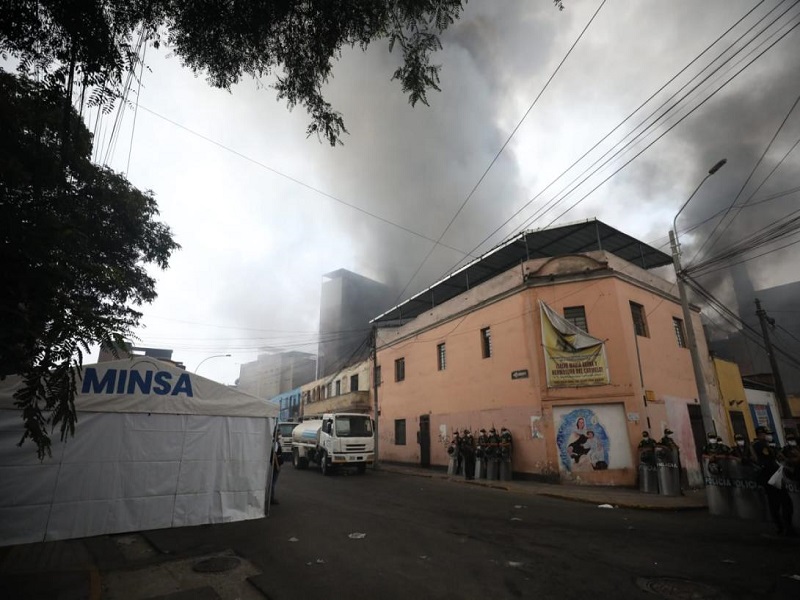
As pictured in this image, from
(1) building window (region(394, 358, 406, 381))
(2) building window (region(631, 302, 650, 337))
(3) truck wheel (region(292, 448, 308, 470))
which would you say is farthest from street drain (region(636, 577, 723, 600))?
(1) building window (region(394, 358, 406, 381))

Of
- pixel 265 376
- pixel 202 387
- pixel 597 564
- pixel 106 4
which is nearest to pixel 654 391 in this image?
pixel 597 564

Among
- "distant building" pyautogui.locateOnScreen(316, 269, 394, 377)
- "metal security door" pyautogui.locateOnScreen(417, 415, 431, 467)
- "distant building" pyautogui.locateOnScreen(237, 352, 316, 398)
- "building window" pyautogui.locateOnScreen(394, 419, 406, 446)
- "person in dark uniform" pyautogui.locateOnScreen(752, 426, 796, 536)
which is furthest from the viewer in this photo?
"distant building" pyautogui.locateOnScreen(237, 352, 316, 398)

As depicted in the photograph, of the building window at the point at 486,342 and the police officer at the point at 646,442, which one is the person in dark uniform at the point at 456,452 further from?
the police officer at the point at 646,442

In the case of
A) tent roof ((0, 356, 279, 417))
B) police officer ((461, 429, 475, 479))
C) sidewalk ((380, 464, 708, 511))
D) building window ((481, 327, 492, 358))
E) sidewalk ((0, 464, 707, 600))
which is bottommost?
sidewalk ((380, 464, 708, 511))

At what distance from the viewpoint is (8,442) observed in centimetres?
643

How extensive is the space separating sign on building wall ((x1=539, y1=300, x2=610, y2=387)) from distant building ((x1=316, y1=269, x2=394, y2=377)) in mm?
51209

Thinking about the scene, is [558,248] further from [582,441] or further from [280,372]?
[280,372]

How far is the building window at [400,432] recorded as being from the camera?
77.1 feet

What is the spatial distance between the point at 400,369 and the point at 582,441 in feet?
41.1

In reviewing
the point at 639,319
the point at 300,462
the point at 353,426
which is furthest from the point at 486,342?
the point at 300,462

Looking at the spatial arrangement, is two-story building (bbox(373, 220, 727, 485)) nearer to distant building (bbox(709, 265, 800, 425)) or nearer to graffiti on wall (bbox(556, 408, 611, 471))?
graffiti on wall (bbox(556, 408, 611, 471))

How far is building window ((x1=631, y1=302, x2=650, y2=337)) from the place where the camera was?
15.7m

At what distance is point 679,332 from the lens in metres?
17.7

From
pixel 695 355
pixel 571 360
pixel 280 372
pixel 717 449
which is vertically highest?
pixel 280 372
